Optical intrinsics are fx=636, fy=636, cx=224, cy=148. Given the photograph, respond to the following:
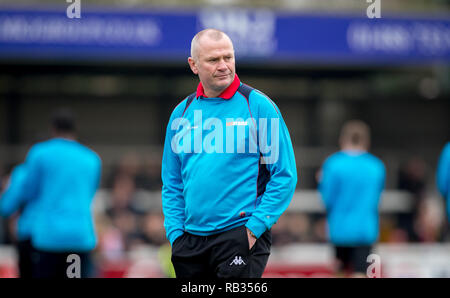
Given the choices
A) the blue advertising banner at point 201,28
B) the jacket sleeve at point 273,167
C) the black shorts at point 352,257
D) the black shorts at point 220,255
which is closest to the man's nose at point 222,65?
the jacket sleeve at point 273,167

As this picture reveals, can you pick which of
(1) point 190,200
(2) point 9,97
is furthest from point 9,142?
A: (1) point 190,200

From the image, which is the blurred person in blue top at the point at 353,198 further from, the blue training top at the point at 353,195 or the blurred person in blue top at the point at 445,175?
the blurred person in blue top at the point at 445,175

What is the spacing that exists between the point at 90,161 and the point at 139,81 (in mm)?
7746

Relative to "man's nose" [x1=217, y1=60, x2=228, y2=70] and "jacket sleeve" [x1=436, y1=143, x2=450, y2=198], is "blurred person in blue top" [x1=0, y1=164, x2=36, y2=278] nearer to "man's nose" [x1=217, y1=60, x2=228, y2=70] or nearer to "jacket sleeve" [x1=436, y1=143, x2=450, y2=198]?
"man's nose" [x1=217, y1=60, x2=228, y2=70]

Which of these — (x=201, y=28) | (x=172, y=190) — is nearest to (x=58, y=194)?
(x=172, y=190)

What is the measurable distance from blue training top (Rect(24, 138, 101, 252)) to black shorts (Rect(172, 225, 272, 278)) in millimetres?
2119

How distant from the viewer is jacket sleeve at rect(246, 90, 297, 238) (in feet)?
10.9

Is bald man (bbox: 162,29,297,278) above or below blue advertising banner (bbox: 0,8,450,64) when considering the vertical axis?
below

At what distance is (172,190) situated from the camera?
3594 millimetres

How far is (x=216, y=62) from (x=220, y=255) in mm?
1018

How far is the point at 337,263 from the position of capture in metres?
6.96

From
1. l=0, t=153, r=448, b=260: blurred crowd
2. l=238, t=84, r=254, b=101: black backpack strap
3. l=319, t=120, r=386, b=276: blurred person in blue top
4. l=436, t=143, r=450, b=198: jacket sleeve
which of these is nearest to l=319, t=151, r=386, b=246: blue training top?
l=319, t=120, r=386, b=276: blurred person in blue top

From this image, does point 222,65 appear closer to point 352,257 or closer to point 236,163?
point 236,163

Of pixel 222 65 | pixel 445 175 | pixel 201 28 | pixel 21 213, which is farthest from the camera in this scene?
pixel 201 28
